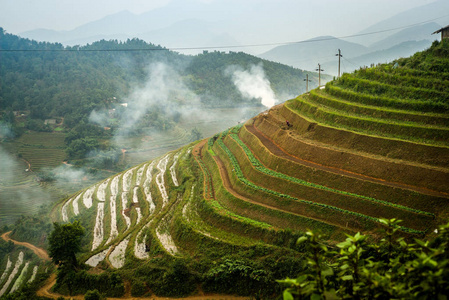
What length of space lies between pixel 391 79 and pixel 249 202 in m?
13.8

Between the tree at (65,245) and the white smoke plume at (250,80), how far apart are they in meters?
72.4

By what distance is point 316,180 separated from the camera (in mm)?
20734

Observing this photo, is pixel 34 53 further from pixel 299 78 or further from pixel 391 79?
pixel 391 79

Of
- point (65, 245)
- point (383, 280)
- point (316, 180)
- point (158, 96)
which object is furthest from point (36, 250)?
point (158, 96)

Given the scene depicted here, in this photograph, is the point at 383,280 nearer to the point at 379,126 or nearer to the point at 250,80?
the point at 379,126

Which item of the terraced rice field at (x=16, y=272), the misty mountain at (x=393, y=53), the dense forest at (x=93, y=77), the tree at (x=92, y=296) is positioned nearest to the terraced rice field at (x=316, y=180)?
the tree at (x=92, y=296)

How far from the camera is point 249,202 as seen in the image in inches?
860

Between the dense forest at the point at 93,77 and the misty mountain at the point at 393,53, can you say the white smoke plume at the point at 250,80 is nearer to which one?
the dense forest at the point at 93,77

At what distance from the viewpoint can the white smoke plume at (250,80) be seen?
91688 millimetres

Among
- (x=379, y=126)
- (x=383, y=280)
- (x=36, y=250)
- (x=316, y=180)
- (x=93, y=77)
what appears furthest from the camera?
(x=93, y=77)

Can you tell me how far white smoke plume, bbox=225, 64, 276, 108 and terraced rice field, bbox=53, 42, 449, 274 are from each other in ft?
201

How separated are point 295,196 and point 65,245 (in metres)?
13.9

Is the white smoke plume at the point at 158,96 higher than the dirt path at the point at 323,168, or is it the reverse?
the white smoke plume at the point at 158,96

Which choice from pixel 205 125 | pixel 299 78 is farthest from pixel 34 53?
pixel 299 78
